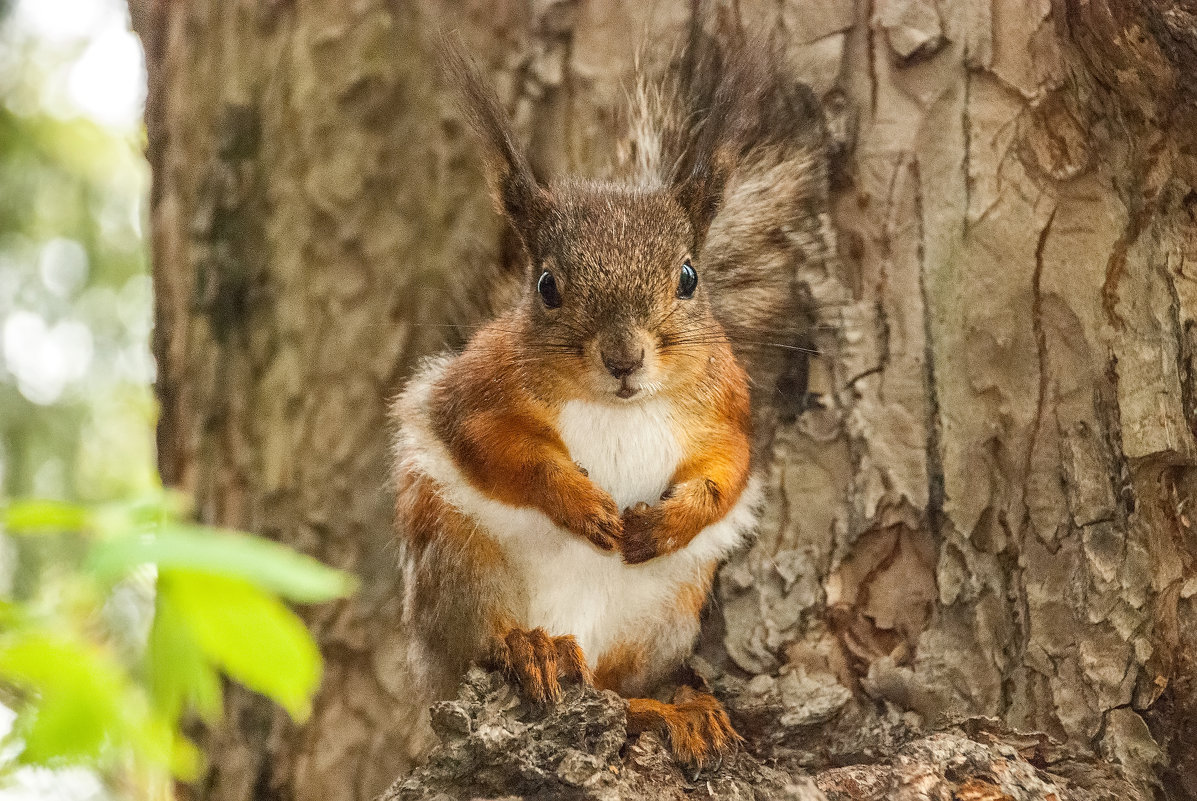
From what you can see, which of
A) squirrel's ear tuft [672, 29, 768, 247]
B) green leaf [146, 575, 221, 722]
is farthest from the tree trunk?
green leaf [146, 575, 221, 722]

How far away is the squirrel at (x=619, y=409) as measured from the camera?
118cm

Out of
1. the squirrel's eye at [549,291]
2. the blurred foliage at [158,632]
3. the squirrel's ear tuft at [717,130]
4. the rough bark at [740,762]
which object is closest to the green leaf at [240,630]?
the blurred foliage at [158,632]

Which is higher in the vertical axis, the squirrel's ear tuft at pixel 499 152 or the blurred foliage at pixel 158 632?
the squirrel's ear tuft at pixel 499 152

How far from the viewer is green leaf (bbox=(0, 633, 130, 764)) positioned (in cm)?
61

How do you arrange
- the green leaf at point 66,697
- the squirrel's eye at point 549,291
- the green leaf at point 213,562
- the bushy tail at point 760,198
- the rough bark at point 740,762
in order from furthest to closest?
the bushy tail at point 760,198
the squirrel's eye at point 549,291
the rough bark at point 740,762
the green leaf at point 66,697
the green leaf at point 213,562

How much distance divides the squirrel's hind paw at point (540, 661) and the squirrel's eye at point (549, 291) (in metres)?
0.38

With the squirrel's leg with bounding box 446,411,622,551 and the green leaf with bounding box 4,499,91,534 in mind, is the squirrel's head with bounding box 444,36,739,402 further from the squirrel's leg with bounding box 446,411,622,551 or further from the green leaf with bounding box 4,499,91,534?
the green leaf with bounding box 4,499,91,534

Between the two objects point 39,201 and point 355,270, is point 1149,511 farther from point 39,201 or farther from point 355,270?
point 39,201

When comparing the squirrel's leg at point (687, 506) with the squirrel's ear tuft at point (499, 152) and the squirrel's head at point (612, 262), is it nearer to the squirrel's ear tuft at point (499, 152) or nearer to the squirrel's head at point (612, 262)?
the squirrel's head at point (612, 262)

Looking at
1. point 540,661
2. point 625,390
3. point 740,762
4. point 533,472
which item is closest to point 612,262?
point 625,390

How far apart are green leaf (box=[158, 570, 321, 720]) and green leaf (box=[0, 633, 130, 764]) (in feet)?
0.24

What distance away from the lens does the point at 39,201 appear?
8.18 feet

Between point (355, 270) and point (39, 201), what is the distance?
1257mm

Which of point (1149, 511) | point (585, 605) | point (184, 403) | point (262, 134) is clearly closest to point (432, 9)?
point (262, 134)
